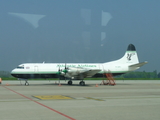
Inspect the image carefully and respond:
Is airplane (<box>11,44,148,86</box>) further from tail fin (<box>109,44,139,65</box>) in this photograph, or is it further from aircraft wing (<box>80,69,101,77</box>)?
tail fin (<box>109,44,139,65</box>)

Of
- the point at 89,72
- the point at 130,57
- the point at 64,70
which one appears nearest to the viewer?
the point at 89,72

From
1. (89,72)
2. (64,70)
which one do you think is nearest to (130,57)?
(89,72)

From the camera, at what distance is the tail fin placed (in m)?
40.2

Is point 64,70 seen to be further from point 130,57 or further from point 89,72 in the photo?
point 130,57

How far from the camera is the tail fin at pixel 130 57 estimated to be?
4025 centimetres

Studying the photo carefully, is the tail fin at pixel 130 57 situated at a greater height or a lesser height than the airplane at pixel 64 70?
greater

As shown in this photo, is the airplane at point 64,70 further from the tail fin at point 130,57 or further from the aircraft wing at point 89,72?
the tail fin at point 130,57

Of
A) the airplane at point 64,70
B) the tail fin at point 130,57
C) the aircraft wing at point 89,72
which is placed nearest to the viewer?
the aircraft wing at point 89,72

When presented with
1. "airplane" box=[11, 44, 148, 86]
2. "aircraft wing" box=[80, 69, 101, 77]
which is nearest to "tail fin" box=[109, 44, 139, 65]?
"airplane" box=[11, 44, 148, 86]

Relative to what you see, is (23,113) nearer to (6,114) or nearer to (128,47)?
(6,114)

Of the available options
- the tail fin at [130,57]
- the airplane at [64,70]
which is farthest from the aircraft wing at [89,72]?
the tail fin at [130,57]

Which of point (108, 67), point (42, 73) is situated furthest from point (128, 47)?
point (42, 73)

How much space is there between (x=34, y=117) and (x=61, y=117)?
3.52 ft

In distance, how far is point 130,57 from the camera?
40.6 meters
